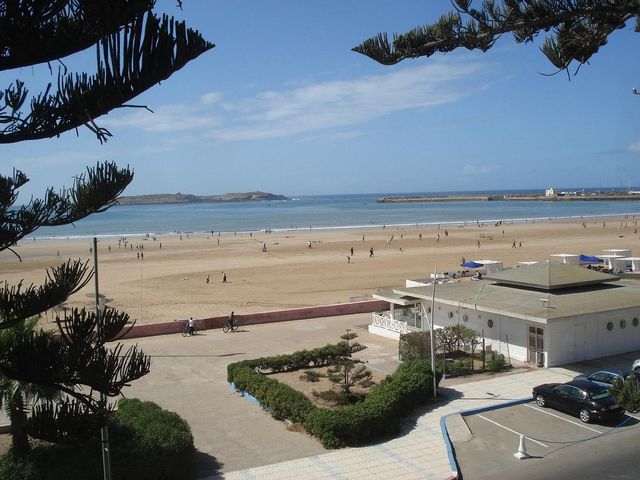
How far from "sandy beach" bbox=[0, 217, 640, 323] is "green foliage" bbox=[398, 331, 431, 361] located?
10325 mm

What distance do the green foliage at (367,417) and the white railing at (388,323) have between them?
6896 mm

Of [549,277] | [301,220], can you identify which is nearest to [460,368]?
[549,277]

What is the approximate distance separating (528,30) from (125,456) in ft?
26.2

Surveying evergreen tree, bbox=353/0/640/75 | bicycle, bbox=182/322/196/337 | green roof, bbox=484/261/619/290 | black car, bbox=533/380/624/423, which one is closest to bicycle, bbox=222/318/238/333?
bicycle, bbox=182/322/196/337

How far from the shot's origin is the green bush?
8625 millimetres

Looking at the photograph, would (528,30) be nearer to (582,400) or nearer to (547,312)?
(582,400)

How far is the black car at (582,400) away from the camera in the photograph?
1157 centimetres

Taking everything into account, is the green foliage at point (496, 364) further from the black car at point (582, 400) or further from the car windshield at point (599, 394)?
the car windshield at point (599, 394)

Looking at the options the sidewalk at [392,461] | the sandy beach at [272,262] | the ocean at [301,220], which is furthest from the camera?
the ocean at [301,220]


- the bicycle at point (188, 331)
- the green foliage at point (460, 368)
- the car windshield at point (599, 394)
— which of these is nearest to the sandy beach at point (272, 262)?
the bicycle at point (188, 331)

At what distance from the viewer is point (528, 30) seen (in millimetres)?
5824

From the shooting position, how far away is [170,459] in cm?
949

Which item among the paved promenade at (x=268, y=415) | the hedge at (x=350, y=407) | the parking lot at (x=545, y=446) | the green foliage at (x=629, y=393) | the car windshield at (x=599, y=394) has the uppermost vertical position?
the green foliage at (x=629, y=393)

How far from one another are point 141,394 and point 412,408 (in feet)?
21.8
